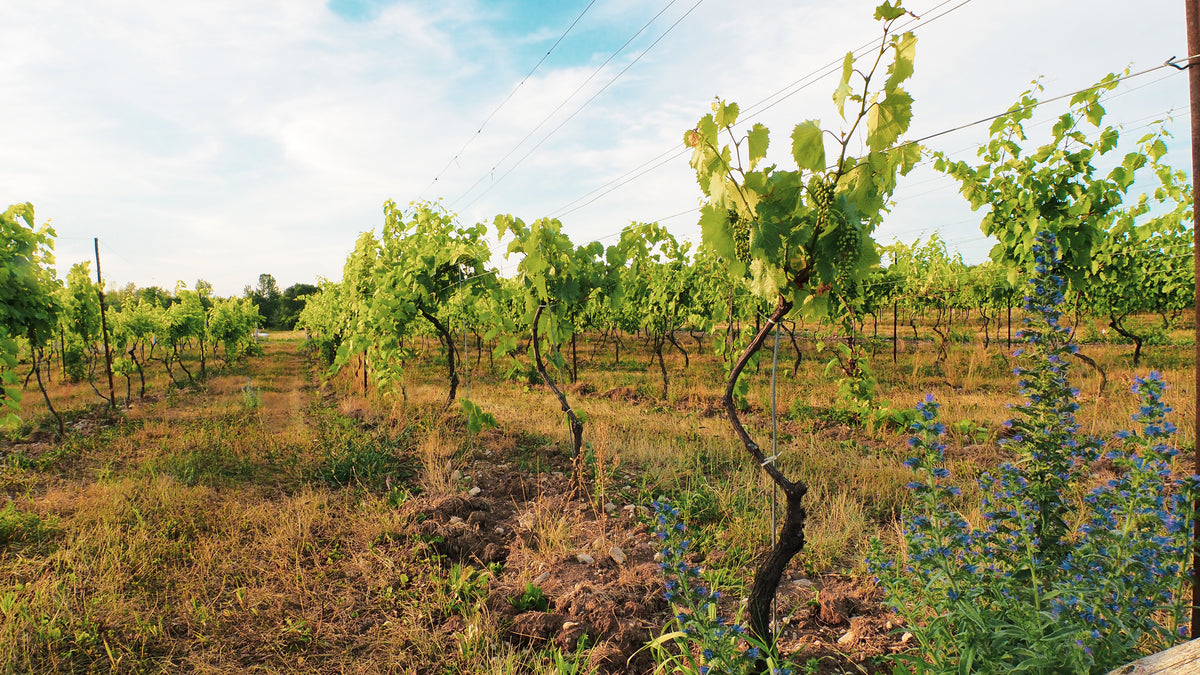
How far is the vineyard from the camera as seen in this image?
1.95 meters

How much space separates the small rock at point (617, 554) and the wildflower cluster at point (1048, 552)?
5.17ft

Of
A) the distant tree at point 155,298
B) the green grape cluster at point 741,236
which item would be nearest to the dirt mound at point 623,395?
the green grape cluster at point 741,236

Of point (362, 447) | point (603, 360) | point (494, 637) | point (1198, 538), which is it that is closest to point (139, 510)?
point (362, 447)

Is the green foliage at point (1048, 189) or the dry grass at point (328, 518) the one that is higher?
the green foliage at point (1048, 189)

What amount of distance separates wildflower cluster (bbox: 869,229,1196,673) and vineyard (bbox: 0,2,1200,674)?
15 mm

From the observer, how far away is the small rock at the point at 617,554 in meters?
3.34

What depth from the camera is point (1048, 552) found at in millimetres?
2029

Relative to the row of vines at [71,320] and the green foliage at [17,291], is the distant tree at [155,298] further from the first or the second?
the green foliage at [17,291]

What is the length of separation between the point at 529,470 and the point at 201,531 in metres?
2.58

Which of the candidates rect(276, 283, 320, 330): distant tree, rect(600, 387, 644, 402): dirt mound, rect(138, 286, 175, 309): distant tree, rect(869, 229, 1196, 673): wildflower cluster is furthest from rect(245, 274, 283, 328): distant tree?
rect(869, 229, 1196, 673): wildflower cluster

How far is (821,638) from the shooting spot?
8.45 feet

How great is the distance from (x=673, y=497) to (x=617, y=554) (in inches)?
42.8

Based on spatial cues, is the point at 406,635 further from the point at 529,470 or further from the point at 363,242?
the point at 363,242

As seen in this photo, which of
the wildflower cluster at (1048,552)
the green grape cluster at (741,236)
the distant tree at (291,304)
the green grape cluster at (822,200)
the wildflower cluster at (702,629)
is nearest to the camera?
the wildflower cluster at (1048,552)
